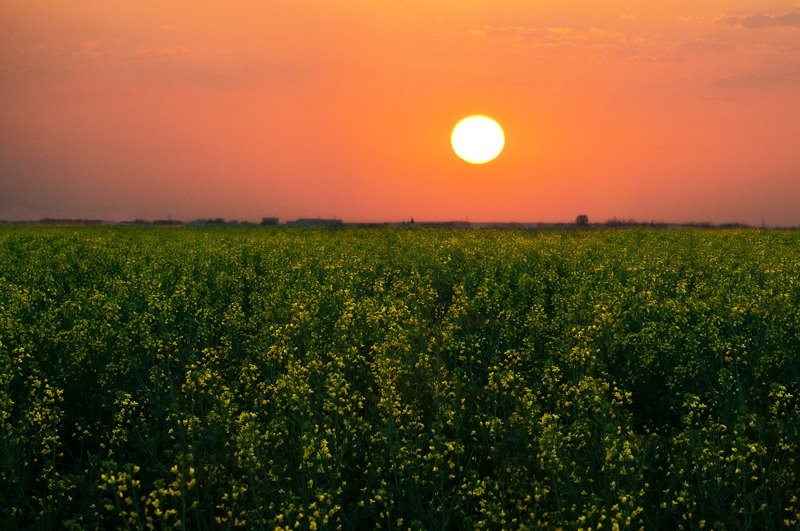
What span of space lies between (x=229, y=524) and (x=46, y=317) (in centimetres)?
676

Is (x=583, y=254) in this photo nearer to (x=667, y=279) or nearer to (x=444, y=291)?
(x=667, y=279)

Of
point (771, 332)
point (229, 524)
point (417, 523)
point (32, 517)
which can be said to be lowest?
point (32, 517)

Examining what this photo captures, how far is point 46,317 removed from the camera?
11164 mm

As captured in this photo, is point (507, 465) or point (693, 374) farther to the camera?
point (693, 374)

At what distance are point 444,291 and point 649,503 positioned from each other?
10.7 meters

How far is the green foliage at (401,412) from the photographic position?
6191 mm

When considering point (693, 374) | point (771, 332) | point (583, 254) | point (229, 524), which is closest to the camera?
point (229, 524)

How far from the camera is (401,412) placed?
6.83m

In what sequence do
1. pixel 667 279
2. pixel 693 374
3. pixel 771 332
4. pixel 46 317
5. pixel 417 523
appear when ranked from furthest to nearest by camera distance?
pixel 667 279
pixel 46 317
pixel 771 332
pixel 693 374
pixel 417 523

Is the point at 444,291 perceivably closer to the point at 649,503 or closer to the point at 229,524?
the point at 649,503

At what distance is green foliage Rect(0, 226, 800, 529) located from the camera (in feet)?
20.3

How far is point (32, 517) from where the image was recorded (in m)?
7.06

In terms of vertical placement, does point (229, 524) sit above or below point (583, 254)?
below

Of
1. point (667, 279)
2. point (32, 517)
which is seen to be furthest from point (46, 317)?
point (667, 279)
